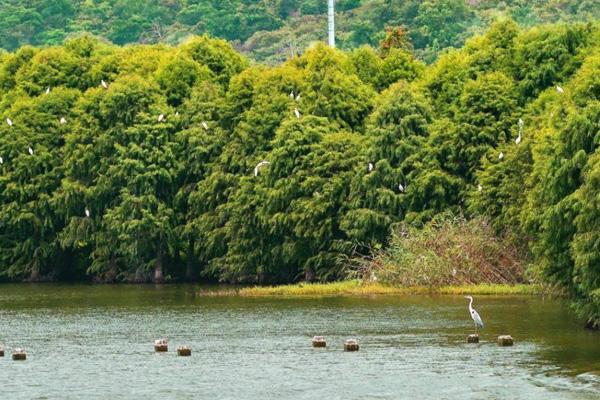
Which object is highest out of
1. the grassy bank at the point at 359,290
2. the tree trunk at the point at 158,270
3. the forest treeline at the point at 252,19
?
the forest treeline at the point at 252,19

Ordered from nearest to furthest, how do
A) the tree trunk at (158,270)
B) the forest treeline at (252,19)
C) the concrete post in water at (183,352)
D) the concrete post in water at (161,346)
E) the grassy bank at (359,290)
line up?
the concrete post in water at (183,352) < the concrete post in water at (161,346) < the grassy bank at (359,290) < the tree trunk at (158,270) < the forest treeline at (252,19)

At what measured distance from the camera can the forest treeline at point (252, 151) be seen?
77.5 meters

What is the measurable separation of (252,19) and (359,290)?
8429cm

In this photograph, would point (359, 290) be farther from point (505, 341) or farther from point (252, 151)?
point (505, 341)

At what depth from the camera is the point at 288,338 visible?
179ft

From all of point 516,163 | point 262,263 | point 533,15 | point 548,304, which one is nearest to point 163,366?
point 548,304

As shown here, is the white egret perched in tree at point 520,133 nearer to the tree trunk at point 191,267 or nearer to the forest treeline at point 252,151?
the forest treeline at point 252,151

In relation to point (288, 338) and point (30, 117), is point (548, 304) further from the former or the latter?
point (30, 117)

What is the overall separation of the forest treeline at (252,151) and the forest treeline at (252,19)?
45.5 m

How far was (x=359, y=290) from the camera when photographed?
72.0m

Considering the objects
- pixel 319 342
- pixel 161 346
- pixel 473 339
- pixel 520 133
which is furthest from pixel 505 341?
pixel 520 133

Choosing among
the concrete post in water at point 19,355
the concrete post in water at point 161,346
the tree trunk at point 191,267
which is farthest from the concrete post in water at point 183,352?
the tree trunk at point 191,267

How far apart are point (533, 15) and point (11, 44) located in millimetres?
45088

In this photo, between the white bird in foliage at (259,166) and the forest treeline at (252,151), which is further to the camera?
the white bird in foliage at (259,166)
